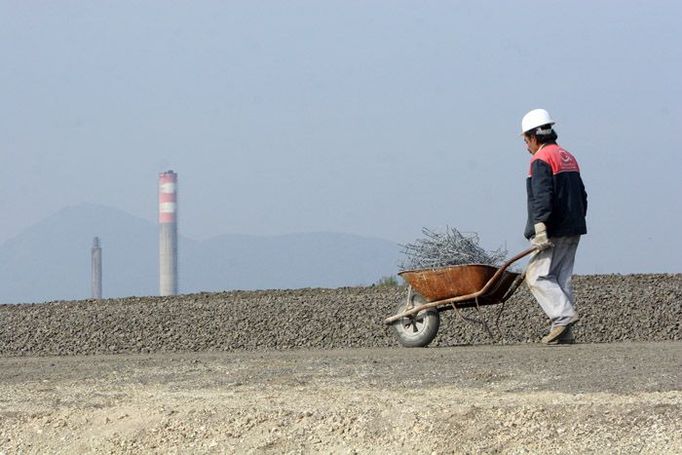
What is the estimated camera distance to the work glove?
1088cm

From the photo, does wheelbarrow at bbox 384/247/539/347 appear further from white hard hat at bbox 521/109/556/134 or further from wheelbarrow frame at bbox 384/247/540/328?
white hard hat at bbox 521/109/556/134

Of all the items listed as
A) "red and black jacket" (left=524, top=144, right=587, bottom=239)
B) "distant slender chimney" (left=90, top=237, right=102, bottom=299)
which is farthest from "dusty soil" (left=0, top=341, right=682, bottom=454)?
"distant slender chimney" (left=90, top=237, right=102, bottom=299)

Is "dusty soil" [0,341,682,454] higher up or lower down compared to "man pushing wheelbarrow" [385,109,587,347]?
lower down

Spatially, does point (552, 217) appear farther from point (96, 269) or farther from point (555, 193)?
point (96, 269)

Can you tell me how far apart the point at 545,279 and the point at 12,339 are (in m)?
7.67

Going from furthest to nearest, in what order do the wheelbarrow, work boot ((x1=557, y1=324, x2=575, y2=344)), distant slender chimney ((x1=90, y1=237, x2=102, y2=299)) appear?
distant slender chimney ((x1=90, y1=237, x2=102, y2=299)) < the wheelbarrow < work boot ((x1=557, y1=324, x2=575, y2=344))

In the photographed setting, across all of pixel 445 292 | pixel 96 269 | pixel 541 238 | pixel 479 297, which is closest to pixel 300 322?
pixel 445 292

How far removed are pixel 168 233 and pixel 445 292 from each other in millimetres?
75477

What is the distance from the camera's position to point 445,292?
1156 centimetres

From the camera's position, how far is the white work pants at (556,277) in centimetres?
1103

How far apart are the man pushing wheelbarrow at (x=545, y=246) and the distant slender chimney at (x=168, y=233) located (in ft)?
244

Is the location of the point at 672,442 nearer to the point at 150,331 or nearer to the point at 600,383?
the point at 600,383

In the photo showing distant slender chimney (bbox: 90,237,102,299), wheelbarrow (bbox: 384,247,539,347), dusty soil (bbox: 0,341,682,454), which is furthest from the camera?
distant slender chimney (bbox: 90,237,102,299)

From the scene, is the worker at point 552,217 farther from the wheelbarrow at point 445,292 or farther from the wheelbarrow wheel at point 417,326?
the wheelbarrow wheel at point 417,326
